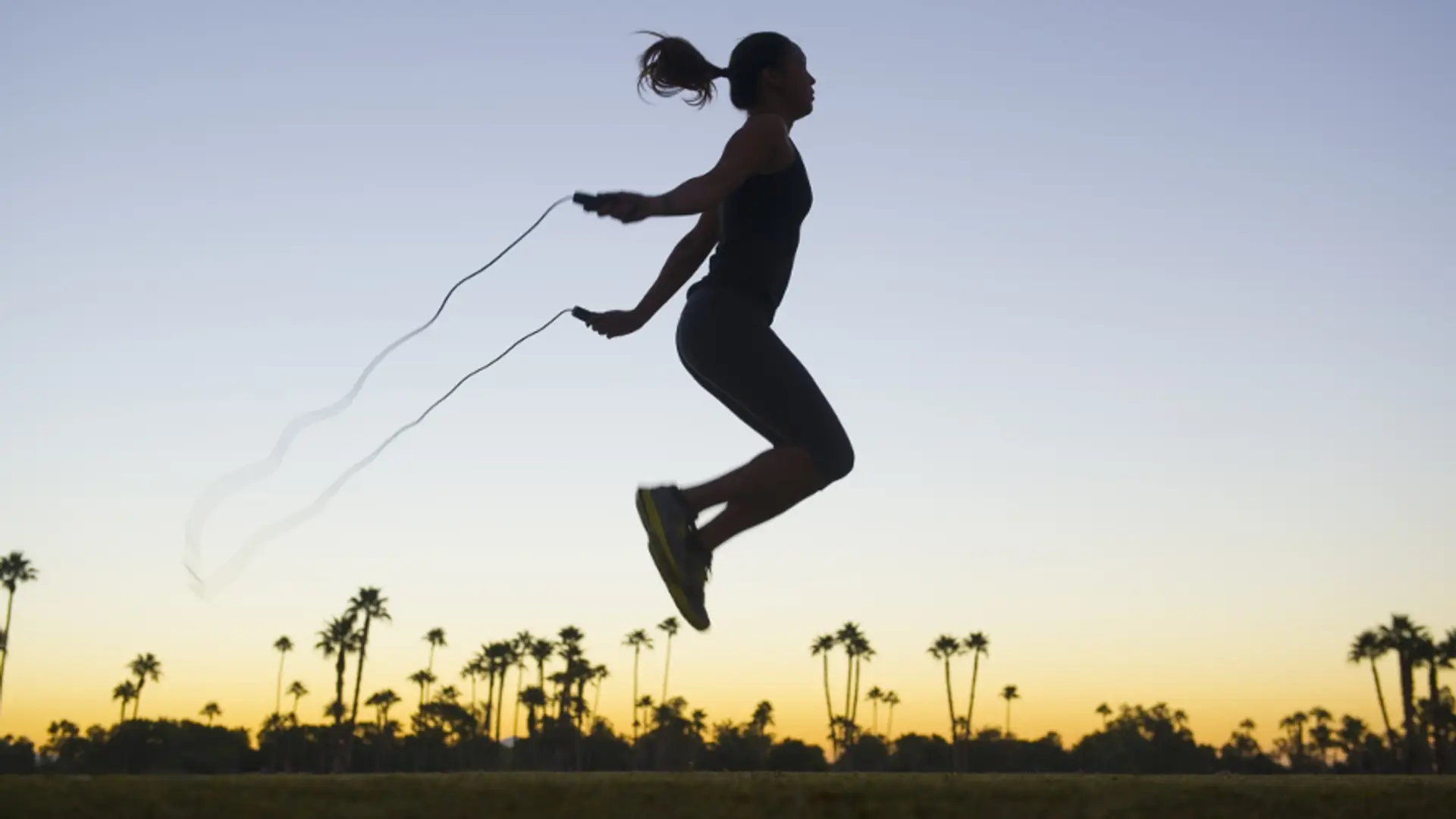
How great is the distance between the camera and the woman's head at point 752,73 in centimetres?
515

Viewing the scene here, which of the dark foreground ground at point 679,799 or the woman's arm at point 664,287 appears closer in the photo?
the dark foreground ground at point 679,799

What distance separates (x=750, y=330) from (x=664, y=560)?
1026 millimetres

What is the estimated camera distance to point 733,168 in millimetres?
4621

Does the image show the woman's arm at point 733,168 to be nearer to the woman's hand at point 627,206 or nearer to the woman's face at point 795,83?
Result: the woman's hand at point 627,206

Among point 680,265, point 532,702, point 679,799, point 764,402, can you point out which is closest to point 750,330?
point 764,402

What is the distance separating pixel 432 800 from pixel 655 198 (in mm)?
2239

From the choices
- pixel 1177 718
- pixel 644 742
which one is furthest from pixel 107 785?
pixel 1177 718

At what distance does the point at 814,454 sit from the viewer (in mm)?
4777

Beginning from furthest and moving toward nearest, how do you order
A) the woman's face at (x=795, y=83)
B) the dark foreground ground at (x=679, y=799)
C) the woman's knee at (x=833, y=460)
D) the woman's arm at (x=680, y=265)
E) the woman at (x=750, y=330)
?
the woman's arm at (x=680, y=265) → the woman's face at (x=795, y=83) → the woman's knee at (x=833, y=460) → the woman at (x=750, y=330) → the dark foreground ground at (x=679, y=799)

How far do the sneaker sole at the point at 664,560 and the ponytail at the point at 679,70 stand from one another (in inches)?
71.2

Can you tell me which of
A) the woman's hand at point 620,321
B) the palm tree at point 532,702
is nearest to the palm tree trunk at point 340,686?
the palm tree at point 532,702

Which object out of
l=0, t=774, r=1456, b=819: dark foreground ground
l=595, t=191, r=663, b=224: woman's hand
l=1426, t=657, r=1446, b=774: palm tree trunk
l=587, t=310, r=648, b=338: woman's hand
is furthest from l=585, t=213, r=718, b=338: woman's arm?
l=1426, t=657, r=1446, b=774: palm tree trunk

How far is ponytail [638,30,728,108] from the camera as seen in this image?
536 cm

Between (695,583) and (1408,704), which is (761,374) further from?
(1408,704)
